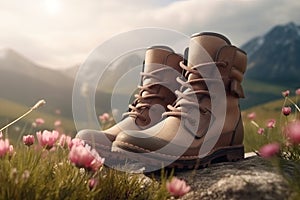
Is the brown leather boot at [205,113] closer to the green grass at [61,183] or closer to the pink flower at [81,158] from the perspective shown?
the green grass at [61,183]

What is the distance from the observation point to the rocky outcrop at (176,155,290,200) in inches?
116

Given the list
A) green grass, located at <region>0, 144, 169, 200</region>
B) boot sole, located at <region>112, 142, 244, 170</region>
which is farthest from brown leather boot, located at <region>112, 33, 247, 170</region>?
green grass, located at <region>0, 144, 169, 200</region>

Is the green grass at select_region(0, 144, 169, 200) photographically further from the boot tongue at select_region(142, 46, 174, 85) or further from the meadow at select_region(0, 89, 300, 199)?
the boot tongue at select_region(142, 46, 174, 85)

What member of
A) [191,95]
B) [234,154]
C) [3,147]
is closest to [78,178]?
[3,147]

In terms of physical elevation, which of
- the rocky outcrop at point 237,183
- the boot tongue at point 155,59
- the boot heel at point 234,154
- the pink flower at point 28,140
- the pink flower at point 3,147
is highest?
the boot tongue at point 155,59

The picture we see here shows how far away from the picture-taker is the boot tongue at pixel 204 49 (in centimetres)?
373

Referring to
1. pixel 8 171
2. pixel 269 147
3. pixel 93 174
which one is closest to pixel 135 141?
pixel 93 174

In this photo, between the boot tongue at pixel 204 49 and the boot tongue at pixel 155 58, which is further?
the boot tongue at pixel 155 58

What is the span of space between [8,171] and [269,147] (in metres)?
1.56

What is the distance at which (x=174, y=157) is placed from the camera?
346cm

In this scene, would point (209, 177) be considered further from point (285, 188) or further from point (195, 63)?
point (195, 63)

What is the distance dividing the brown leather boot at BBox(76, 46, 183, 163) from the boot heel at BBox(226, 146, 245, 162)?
0.75 metres

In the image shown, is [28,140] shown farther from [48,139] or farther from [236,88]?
[236,88]

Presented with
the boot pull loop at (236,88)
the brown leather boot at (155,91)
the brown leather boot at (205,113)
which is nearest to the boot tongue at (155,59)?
the brown leather boot at (155,91)
